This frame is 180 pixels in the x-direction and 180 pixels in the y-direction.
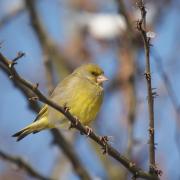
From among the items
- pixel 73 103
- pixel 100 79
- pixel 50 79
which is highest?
pixel 100 79

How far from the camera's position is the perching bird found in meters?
5.05

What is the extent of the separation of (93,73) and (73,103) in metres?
0.80

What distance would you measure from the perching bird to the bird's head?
0.14ft

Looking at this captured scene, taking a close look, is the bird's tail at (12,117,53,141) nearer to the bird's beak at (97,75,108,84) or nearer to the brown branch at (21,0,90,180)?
the brown branch at (21,0,90,180)

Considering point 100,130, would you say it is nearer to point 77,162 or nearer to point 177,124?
point 77,162

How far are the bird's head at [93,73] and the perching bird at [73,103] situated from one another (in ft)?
0.14

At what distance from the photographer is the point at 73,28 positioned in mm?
9141

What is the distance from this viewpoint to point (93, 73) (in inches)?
230

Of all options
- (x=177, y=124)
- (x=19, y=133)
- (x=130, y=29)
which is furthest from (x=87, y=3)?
(x=177, y=124)

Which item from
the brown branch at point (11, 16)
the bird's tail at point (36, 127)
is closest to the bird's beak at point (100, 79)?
the bird's tail at point (36, 127)

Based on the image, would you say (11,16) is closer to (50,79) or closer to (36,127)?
(50,79)

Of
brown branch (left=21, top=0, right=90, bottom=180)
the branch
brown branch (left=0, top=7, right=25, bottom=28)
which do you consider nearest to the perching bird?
brown branch (left=21, top=0, right=90, bottom=180)

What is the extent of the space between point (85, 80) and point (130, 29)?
0.67 meters

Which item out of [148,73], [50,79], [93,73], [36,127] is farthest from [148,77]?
[93,73]
